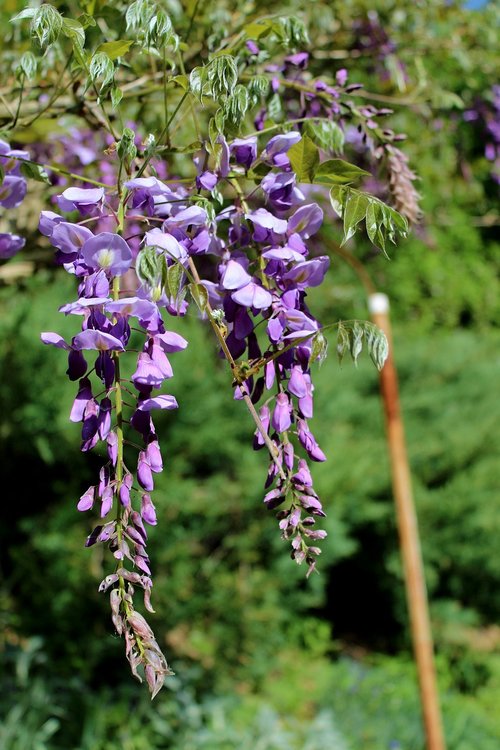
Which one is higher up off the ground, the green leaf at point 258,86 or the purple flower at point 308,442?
the green leaf at point 258,86

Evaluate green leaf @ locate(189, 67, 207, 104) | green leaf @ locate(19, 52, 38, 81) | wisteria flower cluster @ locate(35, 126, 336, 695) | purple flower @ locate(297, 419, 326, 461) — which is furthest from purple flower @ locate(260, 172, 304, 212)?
green leaf @ locate(19, 52, 38, 81)

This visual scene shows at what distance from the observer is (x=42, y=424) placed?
325cm

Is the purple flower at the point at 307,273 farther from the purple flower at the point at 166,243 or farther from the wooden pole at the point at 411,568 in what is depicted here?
the wooden pole at the point at 411,568

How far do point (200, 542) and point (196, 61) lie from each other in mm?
2607

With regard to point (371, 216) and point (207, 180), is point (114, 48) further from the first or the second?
point (371, 216)

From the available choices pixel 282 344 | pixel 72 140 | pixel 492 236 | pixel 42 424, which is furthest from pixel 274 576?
pixel 492 236

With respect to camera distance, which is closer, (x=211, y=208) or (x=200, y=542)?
(x=211, y=208)

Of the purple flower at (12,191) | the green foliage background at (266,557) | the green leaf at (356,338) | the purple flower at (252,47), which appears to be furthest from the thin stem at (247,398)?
the green foliage background at (266,557)

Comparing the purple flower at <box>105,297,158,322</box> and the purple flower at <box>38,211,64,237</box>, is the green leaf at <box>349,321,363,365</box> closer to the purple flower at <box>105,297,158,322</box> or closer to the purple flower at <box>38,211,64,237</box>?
the purple flower at <box>105,297,158,322</box>

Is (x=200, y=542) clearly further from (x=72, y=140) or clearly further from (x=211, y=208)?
(x=211, y=208)

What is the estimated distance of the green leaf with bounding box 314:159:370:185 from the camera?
2.43ft

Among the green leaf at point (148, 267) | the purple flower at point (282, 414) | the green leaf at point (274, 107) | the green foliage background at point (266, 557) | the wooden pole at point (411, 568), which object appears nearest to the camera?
the green leaf at point (148, 267)

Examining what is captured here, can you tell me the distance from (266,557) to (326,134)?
294 cm

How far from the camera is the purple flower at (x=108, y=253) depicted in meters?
0.67
